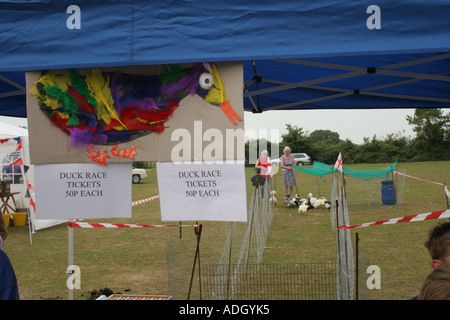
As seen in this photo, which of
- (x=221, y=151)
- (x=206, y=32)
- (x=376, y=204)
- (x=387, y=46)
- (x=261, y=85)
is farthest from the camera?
(x=376, y=204)

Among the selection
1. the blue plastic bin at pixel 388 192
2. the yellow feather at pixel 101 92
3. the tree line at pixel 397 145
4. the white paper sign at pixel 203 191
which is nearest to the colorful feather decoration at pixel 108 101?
the yellow feather at pixel 101 92

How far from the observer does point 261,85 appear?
4.59 meters

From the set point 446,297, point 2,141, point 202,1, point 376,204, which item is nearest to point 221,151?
point 202,1

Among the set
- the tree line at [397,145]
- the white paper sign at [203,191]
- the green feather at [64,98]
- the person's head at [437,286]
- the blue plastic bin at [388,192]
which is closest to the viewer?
the person's head at [437,286]

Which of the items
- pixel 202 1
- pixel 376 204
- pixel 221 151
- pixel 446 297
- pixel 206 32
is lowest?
pixel 376 204

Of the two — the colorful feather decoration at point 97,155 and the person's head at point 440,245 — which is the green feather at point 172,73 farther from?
the person's head at point 440,245

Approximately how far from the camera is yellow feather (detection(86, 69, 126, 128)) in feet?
8.89

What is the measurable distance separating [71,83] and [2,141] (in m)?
7.71

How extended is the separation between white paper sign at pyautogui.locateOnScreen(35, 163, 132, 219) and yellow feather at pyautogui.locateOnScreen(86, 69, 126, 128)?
34 cm

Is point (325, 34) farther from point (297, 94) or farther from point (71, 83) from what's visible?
point (297, 94)

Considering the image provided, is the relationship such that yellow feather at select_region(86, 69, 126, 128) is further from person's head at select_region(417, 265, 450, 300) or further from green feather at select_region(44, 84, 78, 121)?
person's head at select_region(417, 265, 450, 300)

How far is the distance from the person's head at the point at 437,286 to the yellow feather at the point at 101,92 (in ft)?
6.61

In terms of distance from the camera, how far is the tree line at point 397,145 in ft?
153

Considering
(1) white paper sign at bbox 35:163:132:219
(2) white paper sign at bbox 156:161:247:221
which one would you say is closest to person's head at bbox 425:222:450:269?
(2) white paper sign at bbox 156:161:247:221
